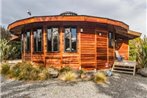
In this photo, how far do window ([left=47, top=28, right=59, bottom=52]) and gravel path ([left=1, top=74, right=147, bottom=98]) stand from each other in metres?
3.78

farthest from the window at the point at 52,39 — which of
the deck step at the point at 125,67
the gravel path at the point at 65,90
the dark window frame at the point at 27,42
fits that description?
the deck step at the point at 125,67

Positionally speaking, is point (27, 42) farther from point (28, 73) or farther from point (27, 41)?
point (28, 73)

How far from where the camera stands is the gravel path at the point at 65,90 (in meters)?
6.68

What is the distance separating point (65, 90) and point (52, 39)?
5370mm

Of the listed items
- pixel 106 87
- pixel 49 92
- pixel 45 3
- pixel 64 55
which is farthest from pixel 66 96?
pixel 45 3

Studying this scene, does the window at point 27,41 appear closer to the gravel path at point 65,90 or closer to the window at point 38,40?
the window at point 38,40

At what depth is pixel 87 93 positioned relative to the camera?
7.05 metres

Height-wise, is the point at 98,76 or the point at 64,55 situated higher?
the point at 64,55

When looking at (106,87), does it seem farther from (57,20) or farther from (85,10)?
(85,10)

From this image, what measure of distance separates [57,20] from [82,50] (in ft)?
7.77

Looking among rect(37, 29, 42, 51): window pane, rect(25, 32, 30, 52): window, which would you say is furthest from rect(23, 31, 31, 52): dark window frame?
rect(37, 29, 42, 51): window pane

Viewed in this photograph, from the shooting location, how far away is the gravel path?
6.68m

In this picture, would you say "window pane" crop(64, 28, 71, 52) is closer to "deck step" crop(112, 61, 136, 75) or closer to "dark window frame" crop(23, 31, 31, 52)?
"dark window frame" crop(23, 31, 31, 52)

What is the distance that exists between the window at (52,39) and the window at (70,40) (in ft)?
1.83
